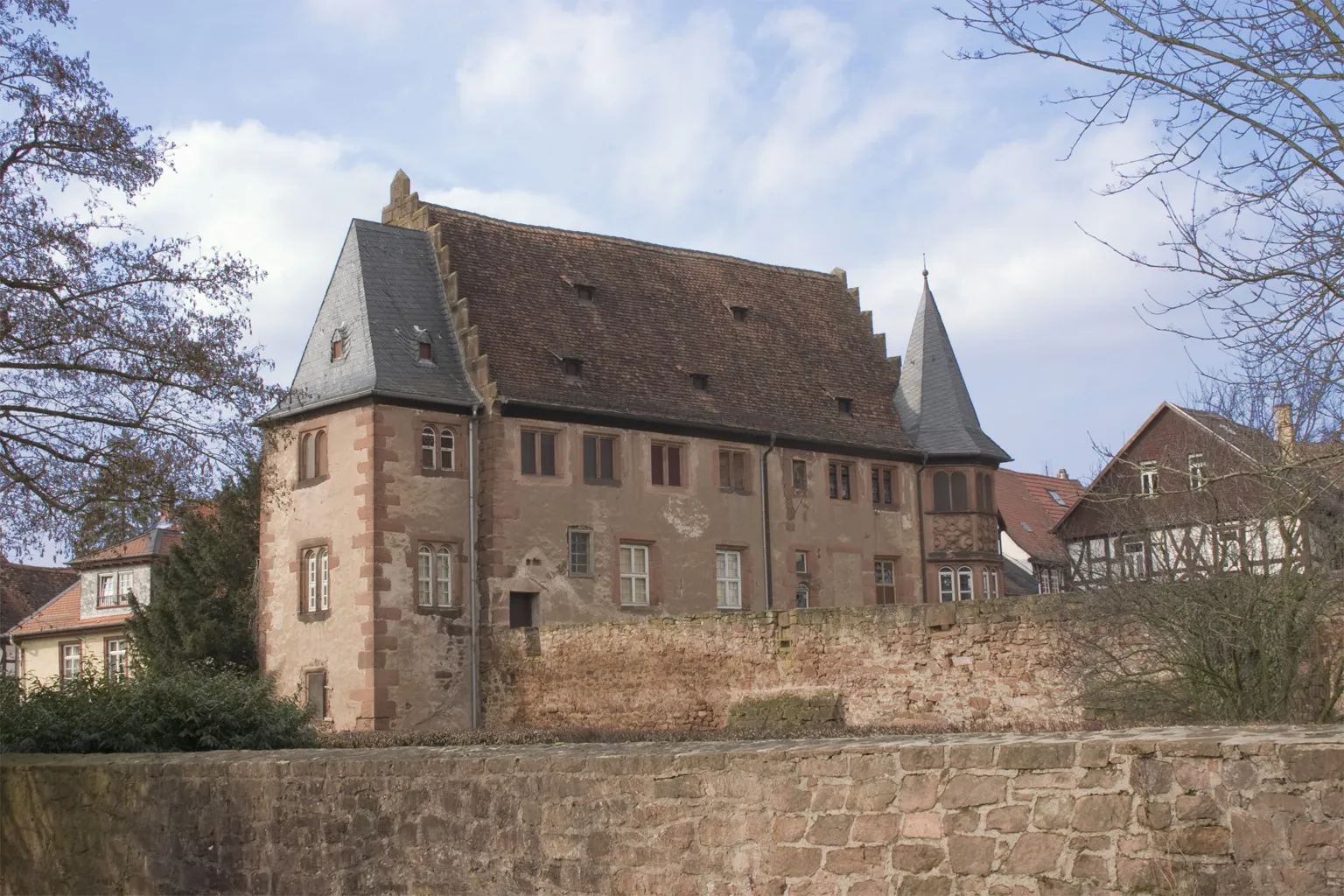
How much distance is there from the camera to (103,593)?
52.3m

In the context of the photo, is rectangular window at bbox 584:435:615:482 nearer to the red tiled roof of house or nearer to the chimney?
the red tiled roof of house

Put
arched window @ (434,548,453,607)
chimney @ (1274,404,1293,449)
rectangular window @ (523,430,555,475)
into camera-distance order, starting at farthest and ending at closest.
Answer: rectangular window @ (523,430,555,475)
arched window @ (434,548,453,607)
chimney @ (1274,404,1293,449)

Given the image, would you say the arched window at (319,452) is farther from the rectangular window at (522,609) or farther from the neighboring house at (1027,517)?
the neighboring house at (1027,517)

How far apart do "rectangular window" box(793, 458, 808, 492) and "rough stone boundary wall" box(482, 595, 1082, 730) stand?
8898 millimetres

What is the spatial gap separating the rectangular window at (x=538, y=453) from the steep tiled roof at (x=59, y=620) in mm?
23563

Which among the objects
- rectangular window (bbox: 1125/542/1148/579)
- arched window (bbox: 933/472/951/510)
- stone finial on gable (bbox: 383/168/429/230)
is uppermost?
stone finial on gable (bbox: 383/168/429/230)

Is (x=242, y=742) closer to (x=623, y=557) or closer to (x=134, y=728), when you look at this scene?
(x=134, y=728)

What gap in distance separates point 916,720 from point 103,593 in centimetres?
3676

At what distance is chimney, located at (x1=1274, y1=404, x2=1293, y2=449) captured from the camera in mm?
11230

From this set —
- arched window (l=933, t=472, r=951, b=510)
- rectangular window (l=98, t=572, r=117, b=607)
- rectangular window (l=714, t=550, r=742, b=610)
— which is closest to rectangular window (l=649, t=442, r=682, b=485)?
rectangular window (l=714, t=550, r=742, b=610)

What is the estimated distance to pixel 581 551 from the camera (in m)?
34.5

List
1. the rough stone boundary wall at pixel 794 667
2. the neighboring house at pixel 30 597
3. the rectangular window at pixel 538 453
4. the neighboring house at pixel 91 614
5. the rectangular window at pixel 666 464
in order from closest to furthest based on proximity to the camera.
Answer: the rough stone boundary wall at pixel 794 667 < the rectangular window at pixel 538 453 < the rectangular window at pixel 666 464 < the neighboring house at pixel 91 614 < the neighboring house at pixel 30 597

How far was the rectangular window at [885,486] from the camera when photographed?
3988 centimetres

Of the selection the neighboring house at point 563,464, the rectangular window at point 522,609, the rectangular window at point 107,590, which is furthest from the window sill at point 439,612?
the rectangular window at point 107,590
